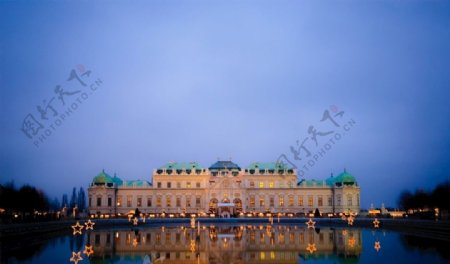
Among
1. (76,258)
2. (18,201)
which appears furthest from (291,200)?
(76,258)

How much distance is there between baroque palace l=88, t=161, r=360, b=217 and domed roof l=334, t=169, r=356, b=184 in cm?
6

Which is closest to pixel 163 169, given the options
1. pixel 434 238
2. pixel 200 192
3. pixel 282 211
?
pixel 200 192

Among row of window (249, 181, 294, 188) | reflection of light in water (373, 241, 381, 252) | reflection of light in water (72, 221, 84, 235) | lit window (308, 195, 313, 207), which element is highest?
row of window (249, 181, 294, 188)

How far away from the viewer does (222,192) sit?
98.9 metres

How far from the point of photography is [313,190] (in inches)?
4003

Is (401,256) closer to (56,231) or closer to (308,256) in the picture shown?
(308,256)

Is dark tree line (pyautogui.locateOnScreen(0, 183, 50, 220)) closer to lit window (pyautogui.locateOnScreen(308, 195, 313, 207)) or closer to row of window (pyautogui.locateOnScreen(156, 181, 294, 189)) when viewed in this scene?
row of window (pyautogui.locateOnScreen(156, 181, 294, 189))

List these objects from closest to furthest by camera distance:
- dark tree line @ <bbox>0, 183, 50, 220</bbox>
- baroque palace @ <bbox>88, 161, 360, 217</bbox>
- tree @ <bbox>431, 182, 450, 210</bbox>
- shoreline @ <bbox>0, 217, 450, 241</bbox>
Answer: shoreline @ <bbox>0, 217, 450, 241</bbox> → dark tree line @ <bbox>0, 183, 50, 220</bbox> → tree @ <bbox>431, 182, 450, 210</bbox> → baroque palace @ <bbox>88, 161, 360, 217</bbox>

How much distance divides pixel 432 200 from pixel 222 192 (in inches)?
1546

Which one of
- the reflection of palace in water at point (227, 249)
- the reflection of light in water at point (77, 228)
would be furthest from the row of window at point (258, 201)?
the reflection of palace in water at point (227, 249)

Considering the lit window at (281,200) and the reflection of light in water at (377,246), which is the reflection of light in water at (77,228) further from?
the lit window at (281,200)

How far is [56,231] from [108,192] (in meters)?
51.7

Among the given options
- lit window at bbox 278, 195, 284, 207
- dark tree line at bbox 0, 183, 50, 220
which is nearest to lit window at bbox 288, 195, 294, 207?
lit window at bbox 278, 195, 284, 207

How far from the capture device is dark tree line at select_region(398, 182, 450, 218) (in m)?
72.6
